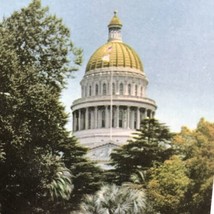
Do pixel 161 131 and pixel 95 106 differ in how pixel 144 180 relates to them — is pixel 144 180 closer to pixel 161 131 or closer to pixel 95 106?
pixel 161 131

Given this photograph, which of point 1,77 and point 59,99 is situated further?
point 59,99

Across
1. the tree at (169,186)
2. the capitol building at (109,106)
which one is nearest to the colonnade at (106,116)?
the capitol building at (109,106)

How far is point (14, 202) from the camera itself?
872 cm

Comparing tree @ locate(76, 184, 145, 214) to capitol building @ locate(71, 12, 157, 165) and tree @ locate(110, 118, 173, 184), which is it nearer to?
tree @ locate(110, 118, 173, 184)

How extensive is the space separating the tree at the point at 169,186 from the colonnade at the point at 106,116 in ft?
13.1

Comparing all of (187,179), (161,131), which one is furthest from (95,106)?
(187,179)

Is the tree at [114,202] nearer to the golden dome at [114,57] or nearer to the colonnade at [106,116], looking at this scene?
the golden dome at [114,57]

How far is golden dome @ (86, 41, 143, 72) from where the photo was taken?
32.7 feet

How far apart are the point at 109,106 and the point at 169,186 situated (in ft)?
20.7

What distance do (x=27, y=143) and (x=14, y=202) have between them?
2.39 ft

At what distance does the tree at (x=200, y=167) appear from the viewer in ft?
28.0

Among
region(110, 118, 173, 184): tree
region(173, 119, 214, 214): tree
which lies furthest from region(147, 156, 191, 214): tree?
region(110, 118, 173, 184): tree

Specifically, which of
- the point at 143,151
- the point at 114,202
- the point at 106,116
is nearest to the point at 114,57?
the point at 143,151

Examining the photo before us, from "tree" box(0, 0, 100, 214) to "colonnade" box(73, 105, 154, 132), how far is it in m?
5.24
